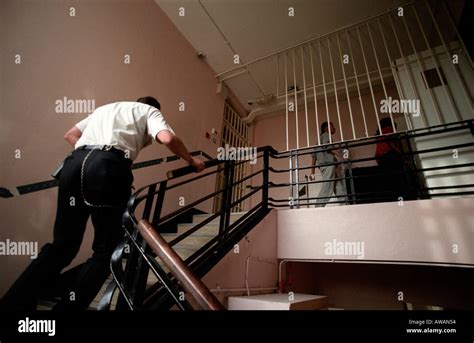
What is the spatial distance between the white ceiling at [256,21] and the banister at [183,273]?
12.8 ft

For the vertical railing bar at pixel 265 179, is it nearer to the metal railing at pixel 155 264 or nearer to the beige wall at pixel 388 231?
the beige wall at pixel 388 231

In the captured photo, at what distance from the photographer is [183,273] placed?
2.57 feet

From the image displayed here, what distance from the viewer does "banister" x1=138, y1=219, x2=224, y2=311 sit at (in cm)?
70

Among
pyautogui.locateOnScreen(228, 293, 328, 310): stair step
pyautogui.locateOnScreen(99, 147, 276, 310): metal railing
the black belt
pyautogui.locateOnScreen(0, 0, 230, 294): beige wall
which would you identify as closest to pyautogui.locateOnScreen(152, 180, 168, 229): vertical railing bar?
pyautogui.locateOnScreen(99, 147, 276, 310): metal railing

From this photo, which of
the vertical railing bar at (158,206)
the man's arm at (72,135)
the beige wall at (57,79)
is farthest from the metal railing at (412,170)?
the beige wall at (57,79)

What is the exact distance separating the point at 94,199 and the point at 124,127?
0.46 m

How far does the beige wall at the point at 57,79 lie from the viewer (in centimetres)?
197

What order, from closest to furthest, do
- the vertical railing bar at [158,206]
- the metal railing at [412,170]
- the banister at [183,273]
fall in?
the banister at [183,273] → the vertical railing bar at [158,206] → the metal railing at [412,170]

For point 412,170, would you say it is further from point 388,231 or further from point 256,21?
point 256,21

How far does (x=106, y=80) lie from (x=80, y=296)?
2446mm

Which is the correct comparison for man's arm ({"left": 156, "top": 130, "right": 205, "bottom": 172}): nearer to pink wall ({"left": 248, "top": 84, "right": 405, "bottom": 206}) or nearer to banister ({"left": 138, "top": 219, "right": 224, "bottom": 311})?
banister ({"left": 138, "top": 219, "right": 224, "bottom": 311})

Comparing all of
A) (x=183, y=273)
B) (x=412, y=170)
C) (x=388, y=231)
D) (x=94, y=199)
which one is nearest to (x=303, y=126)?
(x=412, y=170)

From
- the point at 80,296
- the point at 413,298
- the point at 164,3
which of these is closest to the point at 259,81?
the point at 164,3

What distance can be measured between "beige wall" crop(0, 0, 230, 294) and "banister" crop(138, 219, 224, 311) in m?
1.71
